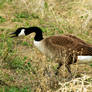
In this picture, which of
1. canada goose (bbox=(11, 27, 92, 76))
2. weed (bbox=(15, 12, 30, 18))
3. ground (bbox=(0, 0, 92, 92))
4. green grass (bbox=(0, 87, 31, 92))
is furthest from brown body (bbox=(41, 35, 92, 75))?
weed (bbox=(15, 12, 30, 18))

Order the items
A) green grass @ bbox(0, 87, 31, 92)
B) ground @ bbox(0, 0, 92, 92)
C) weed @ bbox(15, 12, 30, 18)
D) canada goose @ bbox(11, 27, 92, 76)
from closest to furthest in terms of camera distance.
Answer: ground @ bbox(0, 0, 92, 92) → green grass @ bbox(0, 87, 31, 92) → canada goose @ bbox(11, 27, 92, 76) → weed @ bbox(15, 12, 30, 18)

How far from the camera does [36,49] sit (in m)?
7.24

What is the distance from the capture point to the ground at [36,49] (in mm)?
5970

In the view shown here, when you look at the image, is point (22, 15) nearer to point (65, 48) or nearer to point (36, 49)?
point (36, 49)

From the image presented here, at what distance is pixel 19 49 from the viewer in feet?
28.1

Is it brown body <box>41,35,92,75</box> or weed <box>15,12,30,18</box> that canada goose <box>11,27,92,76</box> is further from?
weed <box>15,12,30,18</box>

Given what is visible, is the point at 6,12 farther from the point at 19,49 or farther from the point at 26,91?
the point at 26,91

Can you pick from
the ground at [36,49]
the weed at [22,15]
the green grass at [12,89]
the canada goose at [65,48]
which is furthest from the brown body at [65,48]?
the weed at [22,15]

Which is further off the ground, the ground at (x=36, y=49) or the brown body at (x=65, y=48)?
the brown body at (x=65, y=48)

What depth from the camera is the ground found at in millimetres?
5970

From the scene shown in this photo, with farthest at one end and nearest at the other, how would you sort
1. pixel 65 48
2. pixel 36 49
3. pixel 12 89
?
A: 1. pixel 36 49
2. pixel 65 48
3. pixel 12 89

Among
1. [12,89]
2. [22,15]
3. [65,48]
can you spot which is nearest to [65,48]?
[65,48]

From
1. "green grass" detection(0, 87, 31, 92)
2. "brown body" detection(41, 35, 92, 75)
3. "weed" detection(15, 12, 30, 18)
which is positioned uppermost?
"brown body" detection(41, 35, 92, 75)

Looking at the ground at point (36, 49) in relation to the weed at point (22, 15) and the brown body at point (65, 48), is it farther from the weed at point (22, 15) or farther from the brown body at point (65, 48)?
the brown body at point (65, 48)
